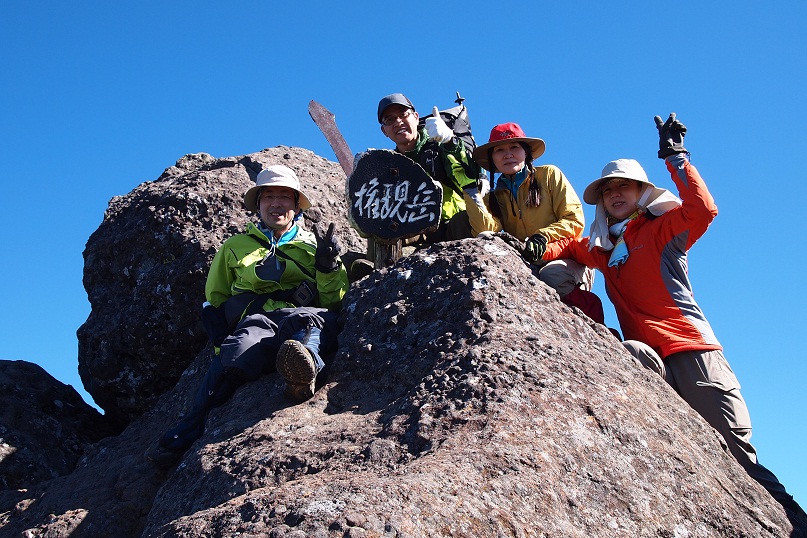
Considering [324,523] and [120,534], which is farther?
[120,534]

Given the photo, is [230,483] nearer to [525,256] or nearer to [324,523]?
[324,523]

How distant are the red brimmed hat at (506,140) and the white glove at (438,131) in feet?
1.17

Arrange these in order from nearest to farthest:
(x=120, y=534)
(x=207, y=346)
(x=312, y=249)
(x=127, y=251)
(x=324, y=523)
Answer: (x=324, y=523) < (x=120, y=534) < (x=312, y=249) < (x=207, y=346) < (x=127, y=251)

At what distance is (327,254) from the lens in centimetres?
621

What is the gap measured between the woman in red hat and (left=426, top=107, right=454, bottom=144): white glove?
36 cm

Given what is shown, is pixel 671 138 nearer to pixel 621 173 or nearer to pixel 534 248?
pixel 621 173

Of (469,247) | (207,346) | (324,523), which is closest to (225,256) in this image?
(207,346)

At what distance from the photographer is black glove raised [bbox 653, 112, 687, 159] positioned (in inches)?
229

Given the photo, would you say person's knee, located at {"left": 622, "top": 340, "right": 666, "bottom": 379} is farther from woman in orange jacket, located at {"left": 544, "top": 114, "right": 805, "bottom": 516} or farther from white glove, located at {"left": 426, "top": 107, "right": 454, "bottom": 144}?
white glove, located at {"left": 426, "top": 107, "right": 454, "bottom": 144}

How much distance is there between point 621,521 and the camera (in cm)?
397

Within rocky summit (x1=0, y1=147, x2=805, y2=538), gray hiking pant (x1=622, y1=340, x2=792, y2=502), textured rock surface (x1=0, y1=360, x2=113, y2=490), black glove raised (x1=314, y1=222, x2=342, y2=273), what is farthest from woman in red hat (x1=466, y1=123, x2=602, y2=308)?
textured rock surface (x1=0, y1=360, x2=113, y2=490)

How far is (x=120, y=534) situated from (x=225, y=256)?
2177 mm

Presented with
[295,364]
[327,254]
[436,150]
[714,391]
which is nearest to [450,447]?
[295,364]

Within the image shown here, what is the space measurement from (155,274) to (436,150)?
303cm
